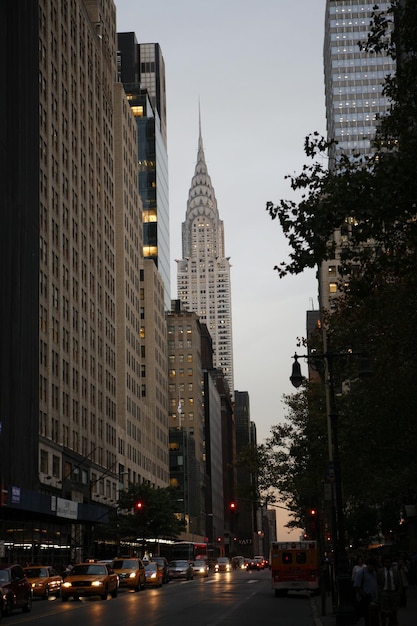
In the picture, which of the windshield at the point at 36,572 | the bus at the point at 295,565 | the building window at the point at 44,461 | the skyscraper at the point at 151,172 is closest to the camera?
the bus at the point at 295,565

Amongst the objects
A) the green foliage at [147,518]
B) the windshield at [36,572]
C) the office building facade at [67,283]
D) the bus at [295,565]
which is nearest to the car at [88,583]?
the windshield at [36,572]

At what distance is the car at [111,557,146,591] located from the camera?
2148 inches

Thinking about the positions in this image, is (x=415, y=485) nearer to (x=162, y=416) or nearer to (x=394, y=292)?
(x=394, y=292)

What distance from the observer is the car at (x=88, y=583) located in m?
44.1

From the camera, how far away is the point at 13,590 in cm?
3403

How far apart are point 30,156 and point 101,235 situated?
32605mm

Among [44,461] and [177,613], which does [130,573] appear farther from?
[44,461]

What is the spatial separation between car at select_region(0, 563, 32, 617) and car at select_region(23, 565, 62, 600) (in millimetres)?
11858

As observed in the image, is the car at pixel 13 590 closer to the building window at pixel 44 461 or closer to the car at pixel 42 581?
the car at pixel 42 581

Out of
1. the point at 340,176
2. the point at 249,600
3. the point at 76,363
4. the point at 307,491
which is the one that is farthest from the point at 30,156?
the point at 340,176

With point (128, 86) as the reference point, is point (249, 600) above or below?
below

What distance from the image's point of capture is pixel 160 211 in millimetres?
178375

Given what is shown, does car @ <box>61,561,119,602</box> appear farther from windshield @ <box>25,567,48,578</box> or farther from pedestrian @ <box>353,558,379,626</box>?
pedestrian @ <box>353,558,379,626</box>

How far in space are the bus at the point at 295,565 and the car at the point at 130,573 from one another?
971 centimetres
